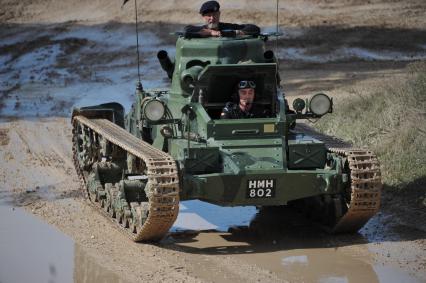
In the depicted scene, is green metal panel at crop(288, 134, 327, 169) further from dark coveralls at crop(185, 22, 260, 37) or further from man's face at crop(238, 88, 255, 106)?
dark coveralls at crop(185, 22, 260, 37)

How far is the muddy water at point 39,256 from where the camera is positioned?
33.1 ft

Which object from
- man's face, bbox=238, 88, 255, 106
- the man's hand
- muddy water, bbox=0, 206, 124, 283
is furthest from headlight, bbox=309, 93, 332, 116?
muddy water, bbox=0, 206, 124, 283

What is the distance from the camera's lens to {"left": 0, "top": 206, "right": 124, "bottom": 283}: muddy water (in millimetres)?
10078

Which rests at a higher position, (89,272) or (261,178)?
(261,178)

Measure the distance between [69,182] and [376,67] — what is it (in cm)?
1196

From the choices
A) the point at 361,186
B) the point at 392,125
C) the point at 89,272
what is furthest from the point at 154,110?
the point at 392,125

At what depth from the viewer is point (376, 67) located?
24.5 m

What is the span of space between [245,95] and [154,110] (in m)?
1.12

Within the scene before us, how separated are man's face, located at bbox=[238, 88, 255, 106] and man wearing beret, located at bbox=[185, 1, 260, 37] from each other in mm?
1297

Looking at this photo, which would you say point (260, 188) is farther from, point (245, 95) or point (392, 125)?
point (392, 125)

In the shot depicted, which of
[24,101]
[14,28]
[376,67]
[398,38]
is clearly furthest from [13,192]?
[14,28]

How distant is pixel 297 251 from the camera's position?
431 inches

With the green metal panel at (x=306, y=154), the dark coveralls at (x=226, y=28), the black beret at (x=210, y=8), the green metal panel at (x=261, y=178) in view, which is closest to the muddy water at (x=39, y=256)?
the green metal panel at (x=261, y=178)

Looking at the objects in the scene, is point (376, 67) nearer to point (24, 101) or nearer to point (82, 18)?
point (24, 101)
